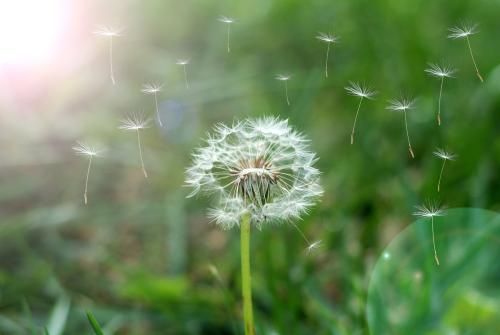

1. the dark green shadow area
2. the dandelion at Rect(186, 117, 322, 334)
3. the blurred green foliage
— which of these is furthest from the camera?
the blurred green foliage

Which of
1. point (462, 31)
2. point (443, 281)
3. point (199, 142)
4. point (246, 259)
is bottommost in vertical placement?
point (199, 142)

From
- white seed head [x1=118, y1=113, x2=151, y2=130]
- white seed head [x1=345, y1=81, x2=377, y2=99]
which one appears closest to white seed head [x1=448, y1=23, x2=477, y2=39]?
white seed head [x1=345, y1=81, x2=377, y2=99]

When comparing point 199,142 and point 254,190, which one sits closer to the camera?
point 254,190

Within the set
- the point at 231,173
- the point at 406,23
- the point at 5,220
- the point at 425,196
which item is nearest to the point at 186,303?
the point at 425,196

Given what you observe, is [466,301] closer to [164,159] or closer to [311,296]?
[311,296]

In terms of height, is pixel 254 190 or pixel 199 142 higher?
pixel 254 190

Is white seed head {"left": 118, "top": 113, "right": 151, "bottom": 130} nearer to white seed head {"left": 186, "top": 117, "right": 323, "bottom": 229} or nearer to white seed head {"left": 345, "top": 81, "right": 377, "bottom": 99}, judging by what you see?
white seed head {"left": 186, "top": 117, "right": 323, "bottom": 229}

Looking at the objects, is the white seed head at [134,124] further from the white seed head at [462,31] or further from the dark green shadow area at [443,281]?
the dark green shadow area at [443,281]

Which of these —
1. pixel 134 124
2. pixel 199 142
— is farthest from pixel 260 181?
pixel 199 142

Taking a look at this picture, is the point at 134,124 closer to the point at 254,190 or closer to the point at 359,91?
the point at 254,190
